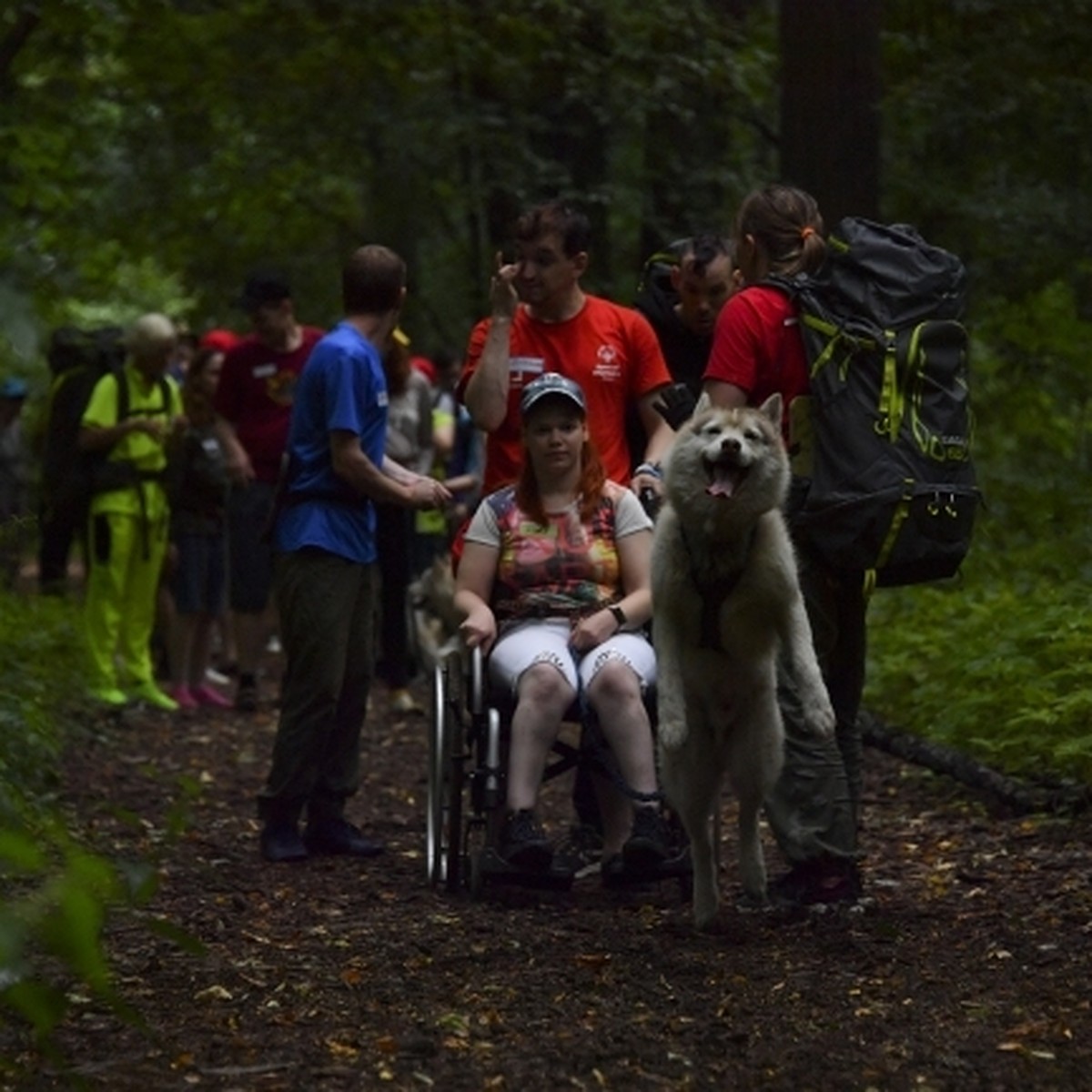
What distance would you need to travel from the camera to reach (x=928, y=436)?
6.98 metres

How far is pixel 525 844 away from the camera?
7.62 m

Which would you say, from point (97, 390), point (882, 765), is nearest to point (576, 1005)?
point (882, 765)

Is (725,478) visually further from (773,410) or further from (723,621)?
(723,621)

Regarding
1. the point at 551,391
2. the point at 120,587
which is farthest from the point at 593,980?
the point at 120,587

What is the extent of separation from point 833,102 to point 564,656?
6.58 metres

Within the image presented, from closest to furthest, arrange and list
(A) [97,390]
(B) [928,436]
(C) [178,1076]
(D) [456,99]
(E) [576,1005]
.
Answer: (C) [178,1076] < (E) [576,1005] < (B) [928,436] < (A) [97,390] < (D) [456,99]

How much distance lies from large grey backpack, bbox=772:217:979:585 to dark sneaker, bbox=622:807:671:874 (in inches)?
44.8

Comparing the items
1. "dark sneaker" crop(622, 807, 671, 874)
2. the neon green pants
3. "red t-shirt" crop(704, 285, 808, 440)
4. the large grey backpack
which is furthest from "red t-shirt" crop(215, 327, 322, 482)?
the large grey backpack

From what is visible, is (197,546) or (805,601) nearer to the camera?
(805,601)

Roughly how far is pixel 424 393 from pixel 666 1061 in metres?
10.1

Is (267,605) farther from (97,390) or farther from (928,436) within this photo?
(928,436)

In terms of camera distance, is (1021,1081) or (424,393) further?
(424,393)

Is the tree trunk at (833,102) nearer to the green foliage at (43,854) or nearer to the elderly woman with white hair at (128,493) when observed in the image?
the elderly woman with white hair at (128,493)

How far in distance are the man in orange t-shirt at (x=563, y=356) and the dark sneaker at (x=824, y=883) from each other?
4.90ft
